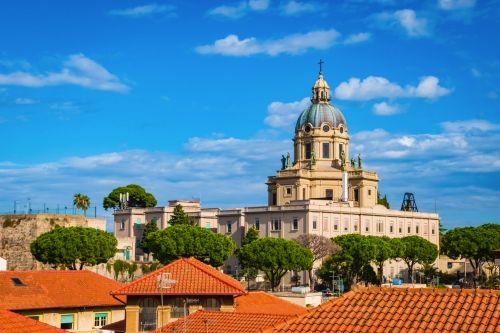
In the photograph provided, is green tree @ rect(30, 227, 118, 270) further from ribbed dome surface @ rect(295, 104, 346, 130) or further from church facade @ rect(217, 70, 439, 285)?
ribbed dome surface @ rect(295, 104, 346, 130)

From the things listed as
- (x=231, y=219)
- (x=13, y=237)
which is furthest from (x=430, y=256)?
(x=13, y=237)

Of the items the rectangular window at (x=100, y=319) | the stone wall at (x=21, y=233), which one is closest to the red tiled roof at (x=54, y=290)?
the rectangular window at (x=100, y=319)

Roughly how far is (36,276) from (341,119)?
312ft

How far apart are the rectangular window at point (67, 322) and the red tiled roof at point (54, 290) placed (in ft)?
2.87

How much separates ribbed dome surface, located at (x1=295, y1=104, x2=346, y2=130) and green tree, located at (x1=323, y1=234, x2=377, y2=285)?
3575 cm

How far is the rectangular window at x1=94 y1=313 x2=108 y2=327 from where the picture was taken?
50.8 m

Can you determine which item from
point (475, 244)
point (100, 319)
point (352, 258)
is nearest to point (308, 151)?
point (475, 244)

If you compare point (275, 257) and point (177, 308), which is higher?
point (275, 257)

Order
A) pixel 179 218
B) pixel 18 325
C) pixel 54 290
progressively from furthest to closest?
pixel 179 218 → pixel 54 290 → pixel 18 325

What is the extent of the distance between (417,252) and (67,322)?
77184mm

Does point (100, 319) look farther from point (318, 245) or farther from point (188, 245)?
point (318, 245)

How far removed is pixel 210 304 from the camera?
3872 cm

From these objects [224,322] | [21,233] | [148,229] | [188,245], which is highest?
[148,229]

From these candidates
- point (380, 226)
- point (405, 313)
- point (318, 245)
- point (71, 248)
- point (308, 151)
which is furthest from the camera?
point (308, 151)
